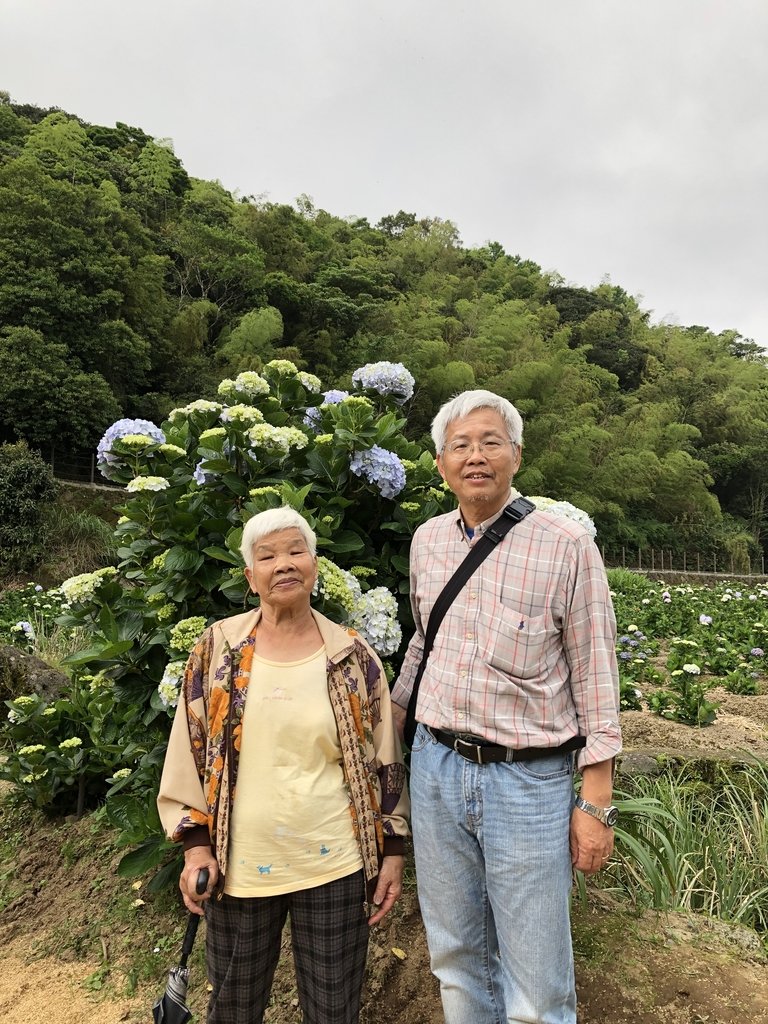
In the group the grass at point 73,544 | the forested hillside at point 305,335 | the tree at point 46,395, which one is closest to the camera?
the grass at point 73,544

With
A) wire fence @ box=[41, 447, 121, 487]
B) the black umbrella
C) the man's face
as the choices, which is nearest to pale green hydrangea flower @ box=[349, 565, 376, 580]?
the man's face

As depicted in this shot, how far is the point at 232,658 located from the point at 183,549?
0.59 metres

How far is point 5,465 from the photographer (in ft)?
46.2

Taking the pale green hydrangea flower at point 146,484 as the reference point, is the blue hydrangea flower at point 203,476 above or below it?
above

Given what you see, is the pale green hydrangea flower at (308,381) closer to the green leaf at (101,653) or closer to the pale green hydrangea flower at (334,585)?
the pale green hydrangea flower at (334,585)

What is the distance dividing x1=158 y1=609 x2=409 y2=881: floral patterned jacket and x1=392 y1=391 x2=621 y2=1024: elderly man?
9cm

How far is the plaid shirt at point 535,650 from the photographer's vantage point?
1.36m

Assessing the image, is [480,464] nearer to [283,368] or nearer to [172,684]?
[172,684]

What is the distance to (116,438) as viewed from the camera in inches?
84.9

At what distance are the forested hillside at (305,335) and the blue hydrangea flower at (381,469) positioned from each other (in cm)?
1670

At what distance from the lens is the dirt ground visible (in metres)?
1.87

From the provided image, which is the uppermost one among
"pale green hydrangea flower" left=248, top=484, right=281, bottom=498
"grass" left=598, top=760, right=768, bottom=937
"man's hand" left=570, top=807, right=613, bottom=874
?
"pale green hydrangea flower" left=248, top=484, right=281, bottom=498

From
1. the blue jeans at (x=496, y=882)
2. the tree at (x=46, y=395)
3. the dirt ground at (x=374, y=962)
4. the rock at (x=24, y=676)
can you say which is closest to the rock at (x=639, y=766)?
the dirt ground at (x=374, y=962)

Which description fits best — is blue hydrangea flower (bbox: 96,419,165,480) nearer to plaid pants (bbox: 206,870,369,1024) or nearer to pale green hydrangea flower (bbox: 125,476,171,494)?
pale green hydrangea flower (bbox: 125,476,171,494)
